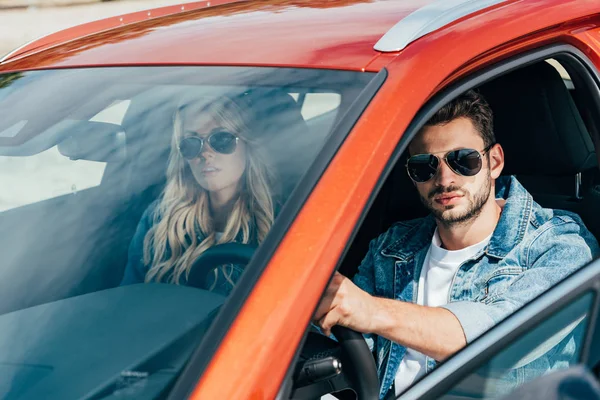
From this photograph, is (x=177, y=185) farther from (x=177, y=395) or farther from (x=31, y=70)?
(x=31, y=70)

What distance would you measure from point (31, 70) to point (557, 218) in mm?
1366

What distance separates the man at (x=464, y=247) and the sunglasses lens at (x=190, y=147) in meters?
0.52

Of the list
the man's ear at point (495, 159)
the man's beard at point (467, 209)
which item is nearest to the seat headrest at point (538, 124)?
the man's ear at point (495, 159)

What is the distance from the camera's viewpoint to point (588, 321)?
60.2 inches

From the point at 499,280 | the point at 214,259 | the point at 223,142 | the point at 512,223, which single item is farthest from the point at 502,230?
the point at 214,259

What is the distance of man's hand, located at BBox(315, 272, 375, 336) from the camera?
1.52m

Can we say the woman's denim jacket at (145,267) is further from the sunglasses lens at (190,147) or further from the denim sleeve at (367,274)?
the denim sleeve at (367,274)

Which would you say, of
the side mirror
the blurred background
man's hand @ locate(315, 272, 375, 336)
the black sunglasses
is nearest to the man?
man's hand @ locate(315, 272, 375, 336)

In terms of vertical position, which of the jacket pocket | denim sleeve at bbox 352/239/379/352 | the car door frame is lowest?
denim sleeve at bbox 352/239/379/352

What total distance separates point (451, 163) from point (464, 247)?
0.30m

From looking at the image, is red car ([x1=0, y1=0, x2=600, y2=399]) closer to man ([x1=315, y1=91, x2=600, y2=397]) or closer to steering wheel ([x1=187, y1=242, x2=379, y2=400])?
steering wheel ([x1=187, y1=242, x2=379, y2=400])

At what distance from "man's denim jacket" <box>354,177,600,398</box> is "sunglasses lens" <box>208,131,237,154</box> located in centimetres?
58

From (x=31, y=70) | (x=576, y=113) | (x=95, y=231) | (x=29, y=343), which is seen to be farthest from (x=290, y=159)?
(x=576, y=113)

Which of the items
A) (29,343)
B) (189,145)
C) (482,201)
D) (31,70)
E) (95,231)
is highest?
(31,70)
